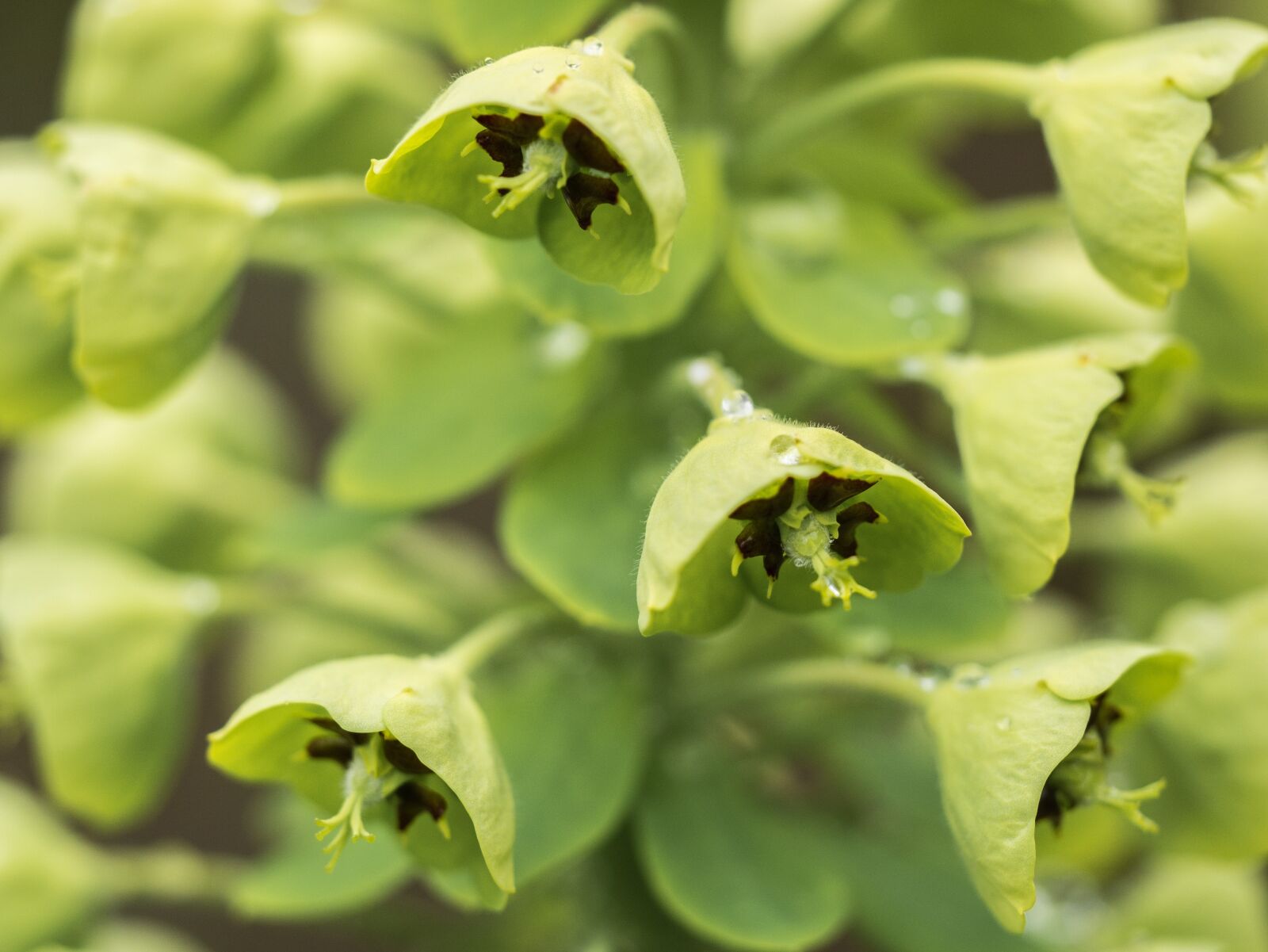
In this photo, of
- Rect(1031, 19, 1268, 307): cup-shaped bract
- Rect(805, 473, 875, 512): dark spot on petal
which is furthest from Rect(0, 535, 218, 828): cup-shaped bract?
Rect(1031, 19, 1268, 307): cup-shaped bract

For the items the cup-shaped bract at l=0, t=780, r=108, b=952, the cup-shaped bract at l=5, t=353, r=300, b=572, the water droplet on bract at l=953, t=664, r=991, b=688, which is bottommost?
the cup-shaped bract at l=0, t=780, r=108, b=952

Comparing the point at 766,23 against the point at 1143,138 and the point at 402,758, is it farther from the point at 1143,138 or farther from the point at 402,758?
the point at 402,758

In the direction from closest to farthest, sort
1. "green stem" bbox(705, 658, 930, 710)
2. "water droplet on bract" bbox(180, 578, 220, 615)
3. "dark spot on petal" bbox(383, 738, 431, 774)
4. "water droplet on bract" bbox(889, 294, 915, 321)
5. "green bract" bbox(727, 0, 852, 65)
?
"dark spot on petal" bbox(383, 738, 431, 774)
"green stem" bbox(705, 658, 930, 710)
"water droplet on bract" bbox(889, 294, 915, 321)
"water droplet on bract" bbox(180, 578, 220, 615)
"green bract" bbox(727, 0, 852, 65)

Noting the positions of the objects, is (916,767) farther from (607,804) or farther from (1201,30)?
(1201,30)

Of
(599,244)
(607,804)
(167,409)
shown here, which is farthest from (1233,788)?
(167,409)

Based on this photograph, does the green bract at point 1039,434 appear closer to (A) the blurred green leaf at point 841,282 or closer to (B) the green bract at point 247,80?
(A) the blurred green leaf at point 841,282

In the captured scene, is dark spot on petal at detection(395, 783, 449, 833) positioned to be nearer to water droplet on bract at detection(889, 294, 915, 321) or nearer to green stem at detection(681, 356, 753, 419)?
green stem at detection(681, 356, 753, 419)

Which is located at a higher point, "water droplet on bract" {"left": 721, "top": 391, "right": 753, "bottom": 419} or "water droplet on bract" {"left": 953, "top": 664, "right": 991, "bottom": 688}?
"water droplet on bract" {"left": 721, "top": 391, "right": 753, "bottom": 419}
